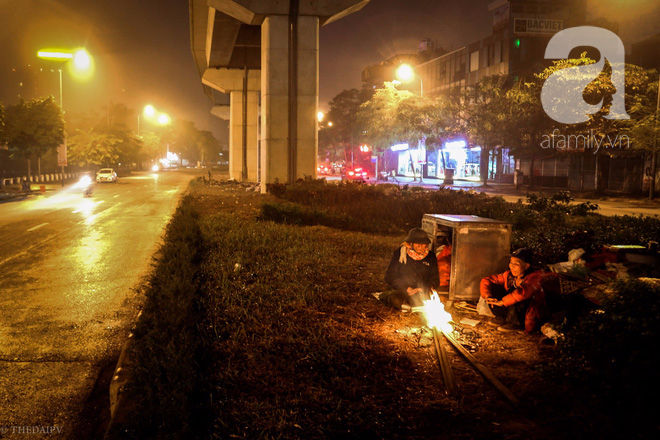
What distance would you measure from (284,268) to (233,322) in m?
2.95

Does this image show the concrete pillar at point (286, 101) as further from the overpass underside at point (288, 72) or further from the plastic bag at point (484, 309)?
the plastic bag at point (484, 309)

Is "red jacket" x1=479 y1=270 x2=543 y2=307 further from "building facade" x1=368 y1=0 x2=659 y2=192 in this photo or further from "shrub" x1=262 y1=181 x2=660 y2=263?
"building facade" x1=368 y1=0 x2=659 y2=192

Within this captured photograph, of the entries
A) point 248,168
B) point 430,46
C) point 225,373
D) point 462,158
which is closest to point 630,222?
point 225,373

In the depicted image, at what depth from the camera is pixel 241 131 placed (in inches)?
1738

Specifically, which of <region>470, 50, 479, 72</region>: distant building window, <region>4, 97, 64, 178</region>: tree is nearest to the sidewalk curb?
<region>4, 97, 64, 178</region>: tree

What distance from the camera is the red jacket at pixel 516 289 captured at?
19.4 feet

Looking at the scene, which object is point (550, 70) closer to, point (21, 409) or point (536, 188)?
point (536, 188)

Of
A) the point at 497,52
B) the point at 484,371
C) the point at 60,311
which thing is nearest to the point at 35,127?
the point at 60,311

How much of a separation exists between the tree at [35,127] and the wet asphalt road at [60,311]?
87.5ft

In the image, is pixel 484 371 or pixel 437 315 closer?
pixel 484 371

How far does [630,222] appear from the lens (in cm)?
1145

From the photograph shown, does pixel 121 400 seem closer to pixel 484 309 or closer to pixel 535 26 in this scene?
pixel 484 309

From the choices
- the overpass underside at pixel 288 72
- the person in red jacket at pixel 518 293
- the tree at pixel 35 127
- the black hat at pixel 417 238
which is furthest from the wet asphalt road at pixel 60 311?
the tree at pixel 35 127

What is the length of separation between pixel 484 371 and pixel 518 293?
180 cm
